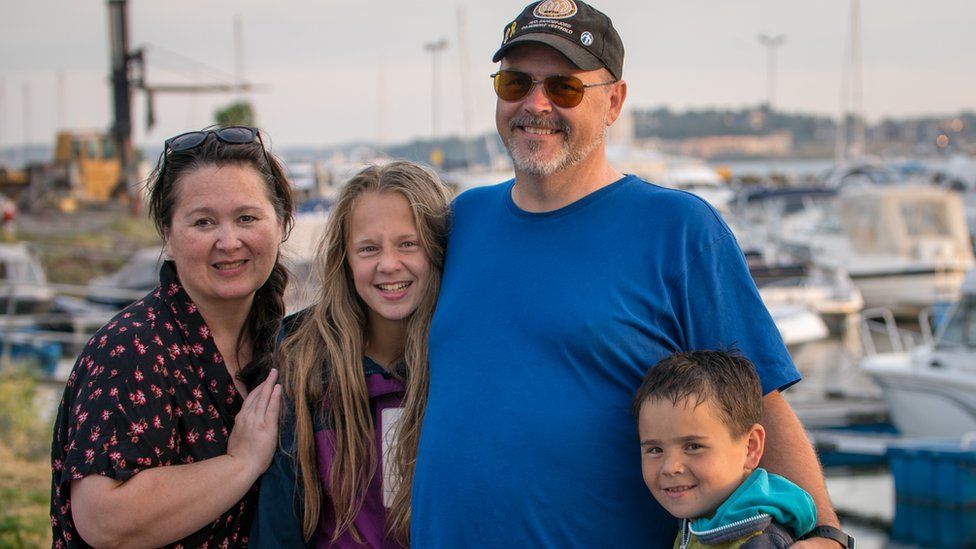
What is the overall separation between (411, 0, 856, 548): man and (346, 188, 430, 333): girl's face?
0.17m

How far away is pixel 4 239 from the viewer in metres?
23.6

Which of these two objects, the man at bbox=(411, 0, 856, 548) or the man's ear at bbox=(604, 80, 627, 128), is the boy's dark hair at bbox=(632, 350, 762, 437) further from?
the man's ear at bbox=(604, 80, 627, 128)

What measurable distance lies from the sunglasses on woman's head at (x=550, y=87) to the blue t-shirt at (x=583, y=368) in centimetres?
30

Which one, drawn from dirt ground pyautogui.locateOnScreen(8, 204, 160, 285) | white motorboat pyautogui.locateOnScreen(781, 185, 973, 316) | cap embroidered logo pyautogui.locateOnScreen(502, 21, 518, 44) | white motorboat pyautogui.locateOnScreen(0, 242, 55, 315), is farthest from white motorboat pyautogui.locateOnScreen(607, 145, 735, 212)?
cap embroidered logo pyautogui.locateOnScreen(502, 21, 518, 44)

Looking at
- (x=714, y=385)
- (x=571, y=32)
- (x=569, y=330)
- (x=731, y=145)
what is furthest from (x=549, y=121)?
(x=731, y=145)

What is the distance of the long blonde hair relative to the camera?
288 centimetres

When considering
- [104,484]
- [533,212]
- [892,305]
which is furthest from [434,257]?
[892,305]

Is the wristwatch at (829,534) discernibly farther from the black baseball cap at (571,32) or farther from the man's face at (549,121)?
the black baseball cap at (571,32)

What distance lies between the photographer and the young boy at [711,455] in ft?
7.70

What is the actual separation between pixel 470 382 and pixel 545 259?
0.38m

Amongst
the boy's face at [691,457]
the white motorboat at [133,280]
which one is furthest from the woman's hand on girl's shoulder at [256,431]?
the white motorboat at [133,280]

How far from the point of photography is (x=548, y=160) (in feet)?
9.14

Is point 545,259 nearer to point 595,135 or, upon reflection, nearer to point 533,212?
point 533,212

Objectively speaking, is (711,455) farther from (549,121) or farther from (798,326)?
(798,326)
